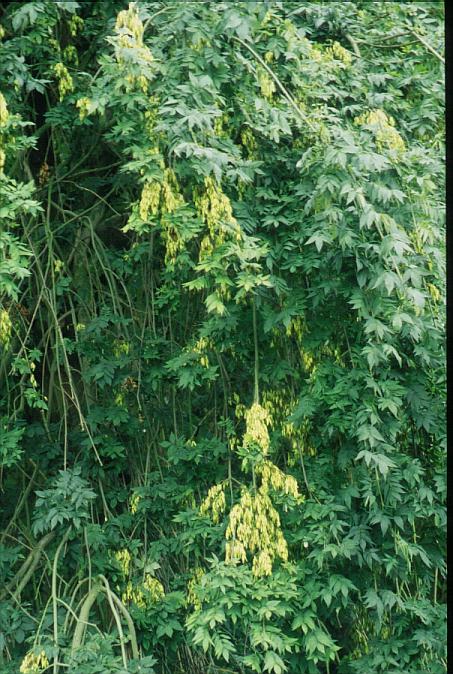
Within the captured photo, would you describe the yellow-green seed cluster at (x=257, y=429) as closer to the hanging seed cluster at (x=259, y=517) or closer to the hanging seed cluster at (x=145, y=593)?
the hanging seed cluster at (x=259, y=517)

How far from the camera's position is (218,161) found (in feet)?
8.60

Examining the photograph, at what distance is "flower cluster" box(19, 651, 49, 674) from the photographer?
2.95 m

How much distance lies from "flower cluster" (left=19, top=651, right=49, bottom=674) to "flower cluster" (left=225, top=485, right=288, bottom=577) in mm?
754

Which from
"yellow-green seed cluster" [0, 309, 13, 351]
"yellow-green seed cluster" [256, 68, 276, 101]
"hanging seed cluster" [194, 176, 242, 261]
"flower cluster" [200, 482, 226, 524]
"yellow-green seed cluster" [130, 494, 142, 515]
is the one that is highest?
"yellow-green seed cluster" [256, 68, 276, 101]

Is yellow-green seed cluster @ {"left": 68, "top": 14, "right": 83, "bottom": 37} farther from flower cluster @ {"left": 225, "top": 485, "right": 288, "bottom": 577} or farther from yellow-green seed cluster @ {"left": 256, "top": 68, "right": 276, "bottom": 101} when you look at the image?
flower cluster @ {"left": 225, "top": 485, "right": 288, "bottom": 577}

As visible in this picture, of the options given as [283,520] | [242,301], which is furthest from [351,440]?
[242,301]

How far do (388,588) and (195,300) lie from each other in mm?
1395

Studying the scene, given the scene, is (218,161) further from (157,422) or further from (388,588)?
(388,588)

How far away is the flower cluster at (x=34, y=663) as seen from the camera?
9.67 feet

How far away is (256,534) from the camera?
112 inches

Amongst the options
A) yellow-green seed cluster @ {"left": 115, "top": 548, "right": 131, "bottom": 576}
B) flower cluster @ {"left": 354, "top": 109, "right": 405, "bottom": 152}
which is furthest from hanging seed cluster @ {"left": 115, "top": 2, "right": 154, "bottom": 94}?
yellow-green seed cluster @ {"left": 115, "top": 548, "right": 131, "bottom": 576}

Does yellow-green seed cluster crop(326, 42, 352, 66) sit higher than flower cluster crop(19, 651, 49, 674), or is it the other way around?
yellow-green seed cluster crop(326, 42, 352, 66)

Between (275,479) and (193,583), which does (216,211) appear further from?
(193,583)

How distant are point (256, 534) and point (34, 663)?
0.92 meters
